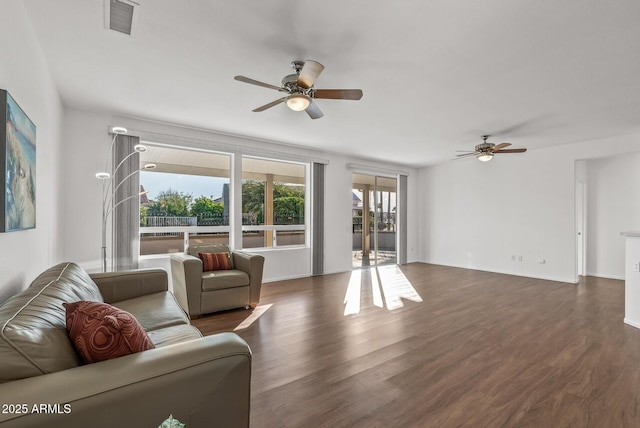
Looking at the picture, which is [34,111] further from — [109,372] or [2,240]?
[109,372]

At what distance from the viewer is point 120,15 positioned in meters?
2.14

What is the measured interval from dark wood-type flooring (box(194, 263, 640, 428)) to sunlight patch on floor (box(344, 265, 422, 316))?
5cm

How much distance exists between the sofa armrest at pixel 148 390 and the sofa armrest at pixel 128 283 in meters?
1.79

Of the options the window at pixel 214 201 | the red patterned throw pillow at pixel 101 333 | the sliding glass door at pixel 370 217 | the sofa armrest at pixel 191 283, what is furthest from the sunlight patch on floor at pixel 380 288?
the red patterned throw pillow at pixel 101 333

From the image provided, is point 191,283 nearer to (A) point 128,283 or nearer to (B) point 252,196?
(A) point 128,283

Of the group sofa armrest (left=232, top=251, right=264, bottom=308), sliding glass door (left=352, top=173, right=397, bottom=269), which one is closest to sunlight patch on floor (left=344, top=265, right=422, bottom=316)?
sliding glass door (left=352, top=173, right=397, bottom=269)

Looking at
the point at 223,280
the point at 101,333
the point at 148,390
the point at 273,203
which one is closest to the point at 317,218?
the point at 273,203

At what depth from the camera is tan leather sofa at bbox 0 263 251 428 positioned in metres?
0.91

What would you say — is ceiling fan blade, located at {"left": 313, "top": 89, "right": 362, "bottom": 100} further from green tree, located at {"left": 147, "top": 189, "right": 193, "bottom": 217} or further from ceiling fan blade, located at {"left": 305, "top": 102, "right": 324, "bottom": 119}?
green tree, located at {"left": 147, "top": 189, "right": 193, "bottom": 217}

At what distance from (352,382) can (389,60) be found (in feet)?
8.72

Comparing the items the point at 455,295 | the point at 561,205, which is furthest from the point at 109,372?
the point at 561,205

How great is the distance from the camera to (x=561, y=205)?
5.73 metres

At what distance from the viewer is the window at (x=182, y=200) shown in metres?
4.54

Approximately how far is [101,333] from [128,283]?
173cm
